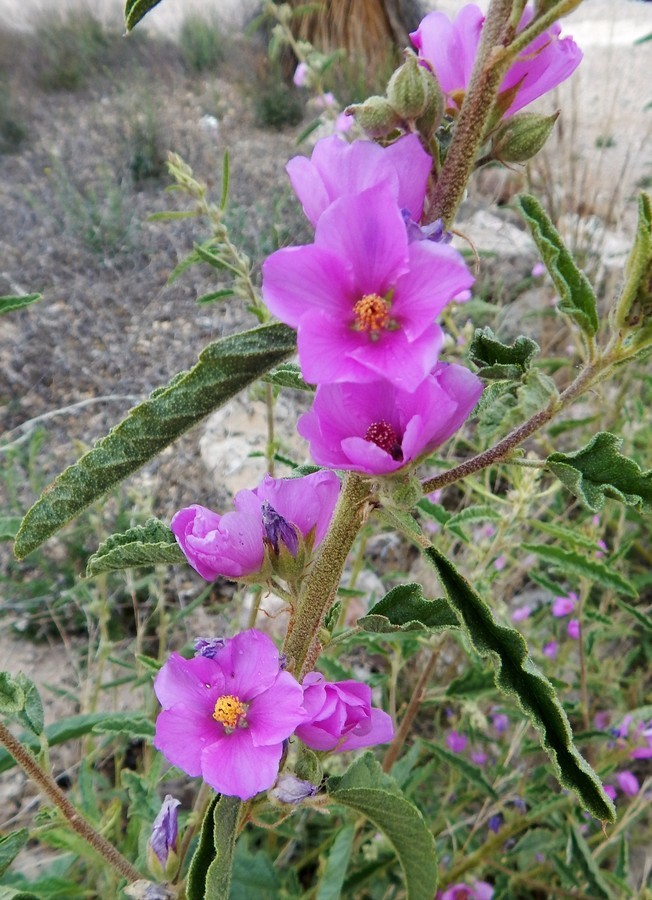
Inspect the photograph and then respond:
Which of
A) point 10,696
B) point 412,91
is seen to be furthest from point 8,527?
point 412,91

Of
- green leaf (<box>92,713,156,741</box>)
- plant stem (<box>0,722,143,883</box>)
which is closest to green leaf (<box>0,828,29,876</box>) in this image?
plant stem (<box>0,722,143,883</box>)

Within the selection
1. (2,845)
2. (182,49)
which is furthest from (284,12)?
(182,49)

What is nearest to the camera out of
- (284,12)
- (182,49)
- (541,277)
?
(284,12)

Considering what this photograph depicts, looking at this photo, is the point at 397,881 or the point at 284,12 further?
the point at 284,12

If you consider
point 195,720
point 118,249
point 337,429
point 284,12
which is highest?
point 284,12

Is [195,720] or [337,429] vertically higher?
[337,429]

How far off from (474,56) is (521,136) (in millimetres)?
113

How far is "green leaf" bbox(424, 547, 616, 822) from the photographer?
1.95 ft

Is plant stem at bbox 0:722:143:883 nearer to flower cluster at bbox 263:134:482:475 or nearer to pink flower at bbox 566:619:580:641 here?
flower cluster at bbox 263:134:482:475

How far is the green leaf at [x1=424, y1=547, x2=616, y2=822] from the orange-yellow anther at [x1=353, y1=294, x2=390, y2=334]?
224 millimetres

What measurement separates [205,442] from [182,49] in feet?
18.0

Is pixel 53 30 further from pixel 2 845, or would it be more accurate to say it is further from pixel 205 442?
pixel 2 845

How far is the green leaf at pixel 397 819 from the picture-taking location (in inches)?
30.5

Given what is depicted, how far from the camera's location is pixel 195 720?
0.81 m
